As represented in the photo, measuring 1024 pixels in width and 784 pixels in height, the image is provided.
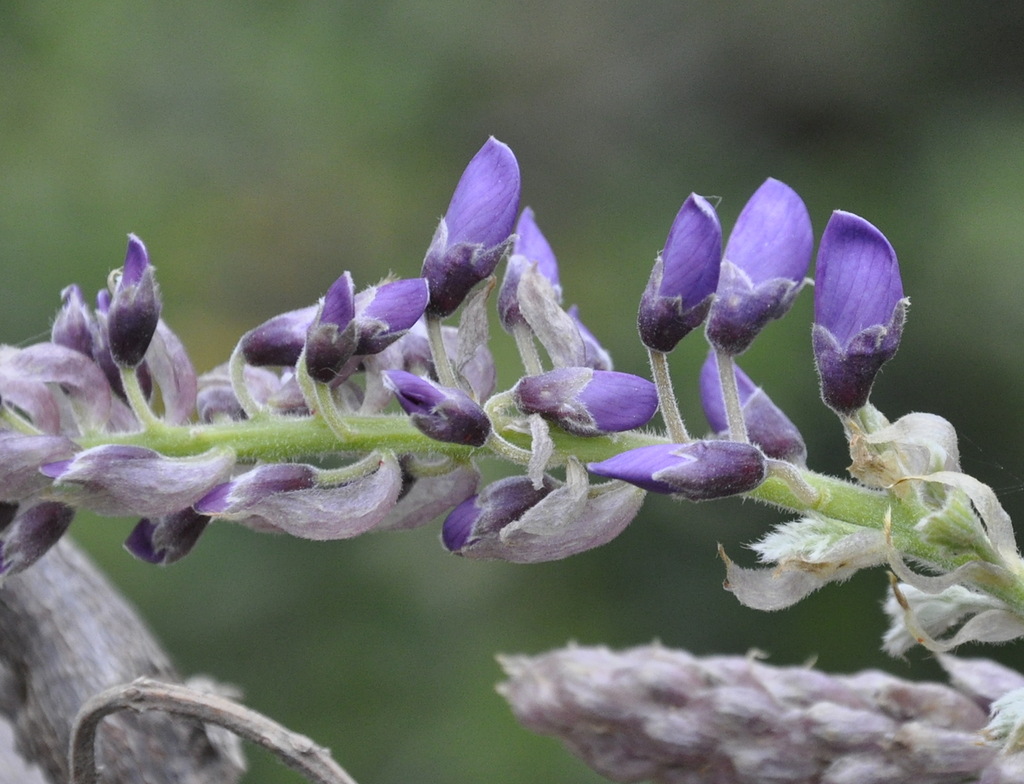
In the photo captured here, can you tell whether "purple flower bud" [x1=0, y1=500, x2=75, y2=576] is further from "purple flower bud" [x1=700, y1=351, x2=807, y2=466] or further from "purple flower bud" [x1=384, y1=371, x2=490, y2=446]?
"purple flower bud" [x1=700, y1=351, x2=807, y2=466]

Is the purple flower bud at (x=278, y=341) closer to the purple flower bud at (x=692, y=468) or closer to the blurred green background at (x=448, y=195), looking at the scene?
the purple flower bud at (x=692, y=468)

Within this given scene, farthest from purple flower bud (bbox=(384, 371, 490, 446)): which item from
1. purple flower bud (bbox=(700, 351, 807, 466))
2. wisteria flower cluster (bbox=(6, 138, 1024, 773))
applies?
purple flower bud (bbox=(700, 351, 807, 466))

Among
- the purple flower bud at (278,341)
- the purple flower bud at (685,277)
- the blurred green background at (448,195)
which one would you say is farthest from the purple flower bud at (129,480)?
the blurred green background at (448,195)

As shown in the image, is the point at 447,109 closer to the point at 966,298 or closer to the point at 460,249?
the point at 966,298

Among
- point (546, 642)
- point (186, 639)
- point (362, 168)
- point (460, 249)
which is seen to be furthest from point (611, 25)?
point (460, 249)

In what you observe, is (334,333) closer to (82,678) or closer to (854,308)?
(854,308)
